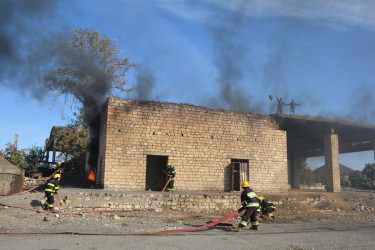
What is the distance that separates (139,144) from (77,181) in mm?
7660

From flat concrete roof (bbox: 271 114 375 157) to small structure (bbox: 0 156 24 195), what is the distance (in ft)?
42.6

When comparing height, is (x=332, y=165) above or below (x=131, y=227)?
above

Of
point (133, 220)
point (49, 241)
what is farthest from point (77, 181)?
point (49, 241)

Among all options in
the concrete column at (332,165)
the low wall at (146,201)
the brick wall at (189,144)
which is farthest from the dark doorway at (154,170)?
the concrete column at (332,165)

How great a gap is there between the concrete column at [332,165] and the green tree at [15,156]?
68.5 feet

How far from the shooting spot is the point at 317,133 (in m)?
20.1

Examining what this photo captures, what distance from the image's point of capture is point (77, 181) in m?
19.4

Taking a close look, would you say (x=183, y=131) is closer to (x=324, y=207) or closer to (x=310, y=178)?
(x=324, y=207)

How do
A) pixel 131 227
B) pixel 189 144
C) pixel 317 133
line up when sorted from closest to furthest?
pixel 131 227 < pixel 189 144 < pixel 317 133

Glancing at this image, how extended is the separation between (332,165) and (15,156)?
72.1 feet

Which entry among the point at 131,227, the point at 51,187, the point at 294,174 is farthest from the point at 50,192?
the point at 294,174

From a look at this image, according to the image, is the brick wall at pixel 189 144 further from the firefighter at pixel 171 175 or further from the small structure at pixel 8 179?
the small structure at pixel 8 179

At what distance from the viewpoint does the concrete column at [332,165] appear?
59.1ft

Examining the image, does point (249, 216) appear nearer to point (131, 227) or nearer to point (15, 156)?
point (131, 227)
